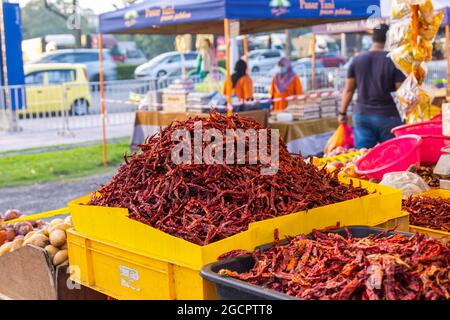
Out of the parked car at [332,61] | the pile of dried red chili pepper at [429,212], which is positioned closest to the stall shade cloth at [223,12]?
the pile of dried red chili pepper at [429,212]

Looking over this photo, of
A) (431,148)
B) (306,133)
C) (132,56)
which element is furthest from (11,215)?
(132,56)

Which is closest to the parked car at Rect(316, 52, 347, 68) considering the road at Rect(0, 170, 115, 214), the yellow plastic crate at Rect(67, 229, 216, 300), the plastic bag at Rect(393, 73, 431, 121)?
the road at Rect(0, 170, 115, 214)

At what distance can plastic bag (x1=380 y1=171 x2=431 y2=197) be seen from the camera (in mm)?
4062

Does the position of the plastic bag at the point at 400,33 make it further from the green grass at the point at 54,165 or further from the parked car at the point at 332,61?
the parked car at the point at 332,61

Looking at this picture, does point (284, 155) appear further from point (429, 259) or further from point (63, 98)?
point (63, 98)

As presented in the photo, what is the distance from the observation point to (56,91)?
588 inches

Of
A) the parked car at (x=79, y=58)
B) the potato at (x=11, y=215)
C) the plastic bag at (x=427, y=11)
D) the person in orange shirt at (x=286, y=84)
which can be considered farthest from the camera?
the parked car at (x=79, y=58)

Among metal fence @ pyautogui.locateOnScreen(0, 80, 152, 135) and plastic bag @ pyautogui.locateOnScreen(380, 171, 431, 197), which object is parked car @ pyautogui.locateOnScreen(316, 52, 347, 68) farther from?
plastic bag @ pyautogui.locateOnScreen(380, 171, 431, 197)

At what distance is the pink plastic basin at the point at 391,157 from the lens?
458 centimetres

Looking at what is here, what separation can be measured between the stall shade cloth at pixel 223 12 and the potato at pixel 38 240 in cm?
439

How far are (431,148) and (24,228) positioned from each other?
3154mm

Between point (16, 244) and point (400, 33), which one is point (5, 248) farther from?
point (400, 33)

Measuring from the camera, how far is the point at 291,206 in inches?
113

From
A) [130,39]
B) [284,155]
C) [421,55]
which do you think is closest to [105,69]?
[130,39]
